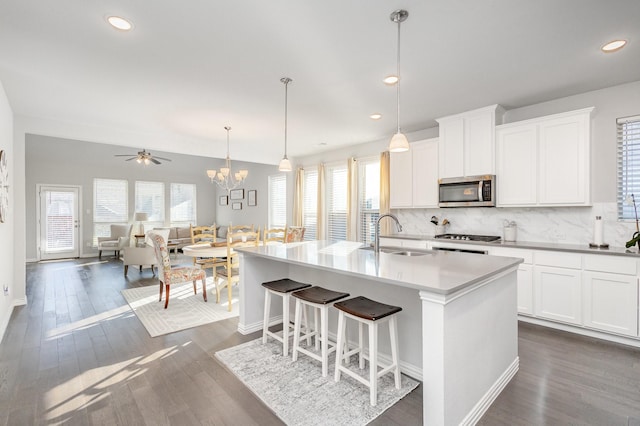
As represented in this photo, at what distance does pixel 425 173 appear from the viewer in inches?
185

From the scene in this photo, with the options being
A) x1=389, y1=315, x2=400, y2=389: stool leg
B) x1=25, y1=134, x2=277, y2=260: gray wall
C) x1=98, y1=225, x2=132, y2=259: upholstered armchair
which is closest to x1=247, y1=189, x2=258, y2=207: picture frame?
x1=25, y1=134, x2=277, y2=260: gray wall

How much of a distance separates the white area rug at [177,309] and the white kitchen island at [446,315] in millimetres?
1371

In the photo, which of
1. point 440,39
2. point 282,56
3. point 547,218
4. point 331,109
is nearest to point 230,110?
point 331,109

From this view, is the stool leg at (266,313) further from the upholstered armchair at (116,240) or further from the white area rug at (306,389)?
the upholstered armchair at (116,240)

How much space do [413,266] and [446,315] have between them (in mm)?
553

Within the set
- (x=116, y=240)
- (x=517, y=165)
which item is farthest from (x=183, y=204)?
(x=517, y=165)

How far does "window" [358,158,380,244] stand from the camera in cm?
579

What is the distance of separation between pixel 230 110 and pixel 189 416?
343 centimetres

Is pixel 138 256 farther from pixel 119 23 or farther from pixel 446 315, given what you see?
pixel 446 315

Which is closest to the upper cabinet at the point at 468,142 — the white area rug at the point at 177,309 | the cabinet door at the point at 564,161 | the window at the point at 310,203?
the cabinet door at the point at 564,161

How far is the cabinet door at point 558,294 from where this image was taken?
3.18 m

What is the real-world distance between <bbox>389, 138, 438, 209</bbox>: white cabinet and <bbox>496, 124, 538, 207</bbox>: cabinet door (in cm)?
86

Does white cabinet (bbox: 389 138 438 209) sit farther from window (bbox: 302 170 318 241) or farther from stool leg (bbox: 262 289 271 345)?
stool leg (bbox: 262 289 271 345)

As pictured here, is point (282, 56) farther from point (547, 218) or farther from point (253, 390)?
point (547, 218)
